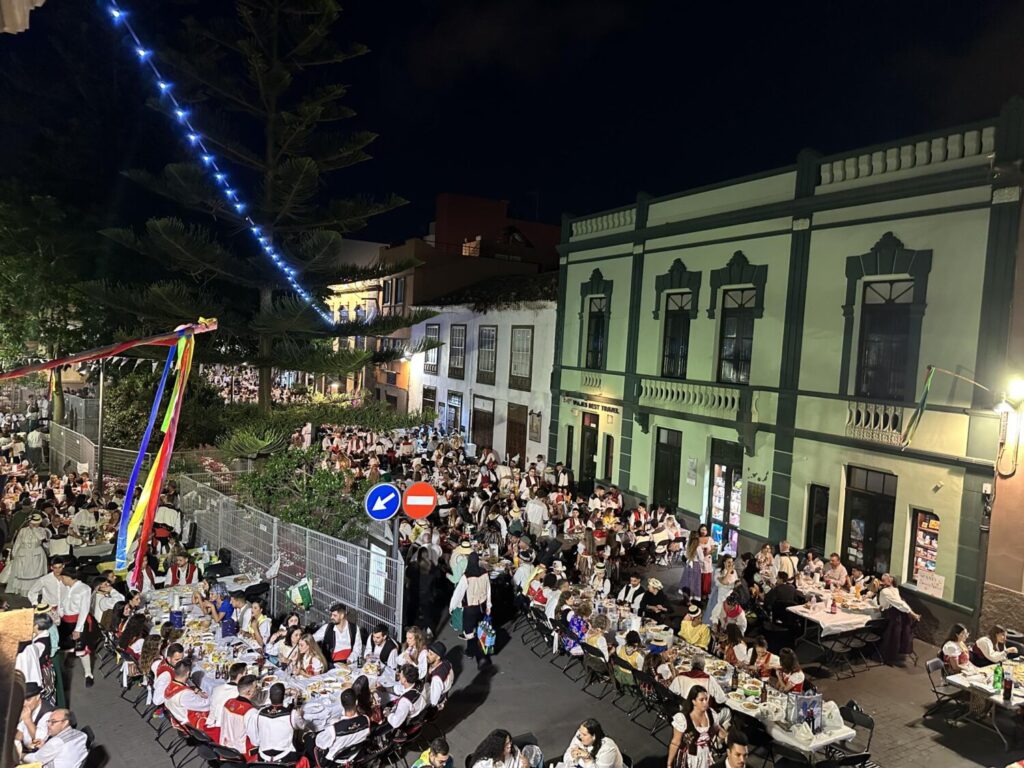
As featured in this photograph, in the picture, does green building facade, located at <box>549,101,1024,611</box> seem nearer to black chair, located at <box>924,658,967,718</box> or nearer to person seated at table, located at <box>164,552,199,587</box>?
black chair, located at <box>924,658,967,718</box>

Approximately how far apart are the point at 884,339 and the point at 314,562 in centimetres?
1059

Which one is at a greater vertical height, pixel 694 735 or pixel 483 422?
pixel 483 422

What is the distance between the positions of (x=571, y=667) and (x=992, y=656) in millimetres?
5474

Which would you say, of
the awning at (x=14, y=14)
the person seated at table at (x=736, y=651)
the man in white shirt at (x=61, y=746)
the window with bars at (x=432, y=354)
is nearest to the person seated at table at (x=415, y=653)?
the man in white shirt at (x=61, y=746)

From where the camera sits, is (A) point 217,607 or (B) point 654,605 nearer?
(A) point 217,607

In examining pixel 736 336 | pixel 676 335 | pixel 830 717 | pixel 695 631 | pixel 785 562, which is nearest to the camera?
pixel 830 717

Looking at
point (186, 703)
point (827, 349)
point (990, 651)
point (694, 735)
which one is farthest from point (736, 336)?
point (186, 703)

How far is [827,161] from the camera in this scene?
43.8 ft

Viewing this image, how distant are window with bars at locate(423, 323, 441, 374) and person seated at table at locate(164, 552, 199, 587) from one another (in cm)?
1912

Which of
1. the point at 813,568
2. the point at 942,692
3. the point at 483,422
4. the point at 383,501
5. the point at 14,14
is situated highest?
the point at 14,14

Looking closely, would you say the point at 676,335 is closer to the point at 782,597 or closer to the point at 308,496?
the point at 782,597

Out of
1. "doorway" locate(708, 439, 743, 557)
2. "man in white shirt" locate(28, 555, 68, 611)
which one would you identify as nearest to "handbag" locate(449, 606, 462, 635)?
"man in white shirt" locate(28, 555, 68, 611)

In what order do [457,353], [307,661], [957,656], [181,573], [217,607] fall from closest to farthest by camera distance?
1. [307,661]
2. [957,656]
3. [217,607]
4. [181,573]
5. [457,353]

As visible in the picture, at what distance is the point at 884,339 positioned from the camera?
1235 cm
